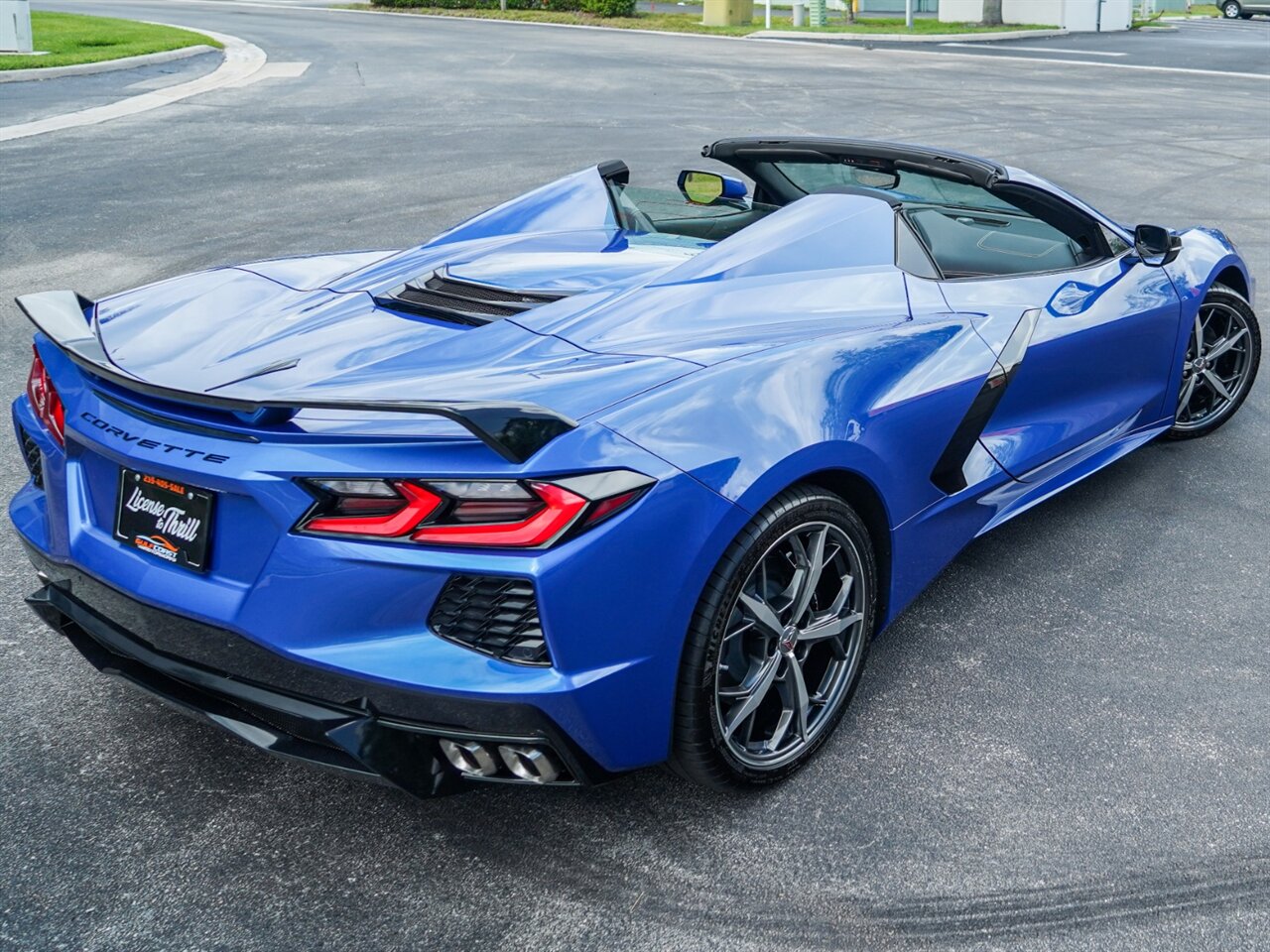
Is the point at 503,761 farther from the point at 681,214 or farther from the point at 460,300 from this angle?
the point at 681,214

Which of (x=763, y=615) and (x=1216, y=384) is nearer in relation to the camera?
(x=763, y=615)

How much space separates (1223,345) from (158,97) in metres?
13.3

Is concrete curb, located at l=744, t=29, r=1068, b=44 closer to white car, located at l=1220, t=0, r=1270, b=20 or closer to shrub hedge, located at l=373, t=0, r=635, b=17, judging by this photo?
shrub hedge, located at l=373, t=0, r=635, b=17

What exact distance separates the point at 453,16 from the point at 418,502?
32.9 m

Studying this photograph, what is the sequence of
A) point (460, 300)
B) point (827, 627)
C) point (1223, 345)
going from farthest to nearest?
point (1223, 345), point (460, 300), point (827, 627)

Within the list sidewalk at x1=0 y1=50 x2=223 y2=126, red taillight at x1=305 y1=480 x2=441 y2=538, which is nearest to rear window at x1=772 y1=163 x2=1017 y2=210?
red taillight at x1=305 y1=480 x2=441 y2=538

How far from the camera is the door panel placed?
12.6 feet

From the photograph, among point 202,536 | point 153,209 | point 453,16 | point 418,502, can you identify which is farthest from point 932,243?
point 453,16

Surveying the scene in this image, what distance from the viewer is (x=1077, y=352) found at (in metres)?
4.20

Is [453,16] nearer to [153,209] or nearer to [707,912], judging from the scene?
[153,209]

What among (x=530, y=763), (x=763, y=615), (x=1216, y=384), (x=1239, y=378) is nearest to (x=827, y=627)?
(x=763, y=615)

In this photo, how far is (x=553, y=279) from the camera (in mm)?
3521

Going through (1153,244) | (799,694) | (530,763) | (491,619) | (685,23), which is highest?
(685,23)

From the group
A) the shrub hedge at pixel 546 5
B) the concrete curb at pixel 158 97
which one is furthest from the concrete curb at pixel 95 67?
the shrub hedge at pixel 546 5
